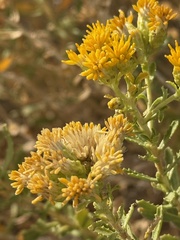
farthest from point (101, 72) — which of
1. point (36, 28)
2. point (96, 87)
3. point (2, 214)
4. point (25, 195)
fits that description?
point (36, 28)

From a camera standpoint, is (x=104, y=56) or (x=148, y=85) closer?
(x=104, y=56)

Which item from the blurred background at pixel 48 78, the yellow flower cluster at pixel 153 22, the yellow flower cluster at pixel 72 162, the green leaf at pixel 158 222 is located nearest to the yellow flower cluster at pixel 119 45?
the yellow flower cluster at pixel 153 22

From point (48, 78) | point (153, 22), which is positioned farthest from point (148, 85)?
point (48, 78)

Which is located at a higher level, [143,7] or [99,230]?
[143,7]

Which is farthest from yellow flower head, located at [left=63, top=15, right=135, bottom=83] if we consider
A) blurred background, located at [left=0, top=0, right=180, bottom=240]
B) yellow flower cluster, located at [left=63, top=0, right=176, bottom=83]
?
blurred background, located at [left=0, top=0, right=180, bottom=240]

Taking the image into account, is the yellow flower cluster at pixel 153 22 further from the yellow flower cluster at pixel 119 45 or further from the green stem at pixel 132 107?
the green stem at pixel 132 107

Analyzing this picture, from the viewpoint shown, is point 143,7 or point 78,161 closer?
point 78,161

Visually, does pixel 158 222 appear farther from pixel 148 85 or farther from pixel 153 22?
pixel 153 22

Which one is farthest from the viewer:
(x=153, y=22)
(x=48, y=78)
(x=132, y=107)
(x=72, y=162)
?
(x=48, y=78)

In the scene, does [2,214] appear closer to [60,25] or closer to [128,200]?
[128,200]
